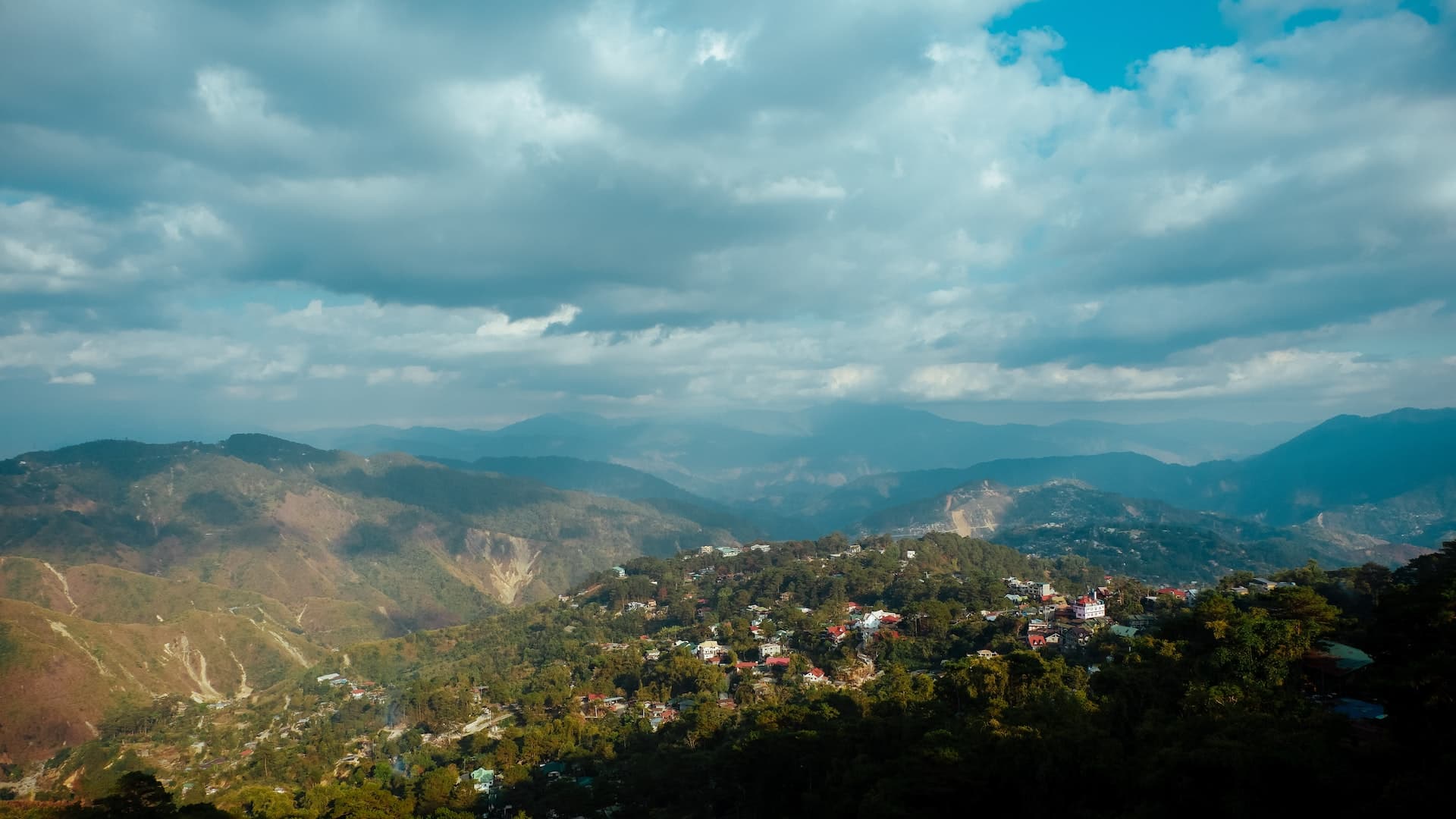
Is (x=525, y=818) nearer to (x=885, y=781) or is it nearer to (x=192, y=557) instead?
(x=885, y=781)

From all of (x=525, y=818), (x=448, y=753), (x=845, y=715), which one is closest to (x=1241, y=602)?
(x=845, y=715)

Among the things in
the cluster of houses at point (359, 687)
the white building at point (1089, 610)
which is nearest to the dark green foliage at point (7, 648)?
the cluster of houses at point (359, 687)

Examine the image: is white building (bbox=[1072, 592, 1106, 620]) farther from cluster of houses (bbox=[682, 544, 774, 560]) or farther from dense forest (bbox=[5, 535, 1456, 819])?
cluster of houses (bbox=[682, 544, 774, 560])

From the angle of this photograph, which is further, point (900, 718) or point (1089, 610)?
point (1089, 610)

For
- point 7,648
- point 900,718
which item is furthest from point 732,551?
point 900,718

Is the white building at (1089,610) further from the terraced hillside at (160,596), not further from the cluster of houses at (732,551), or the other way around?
the terraced hillside at (160,596)

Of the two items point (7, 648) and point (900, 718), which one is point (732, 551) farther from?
point (900, 718)
